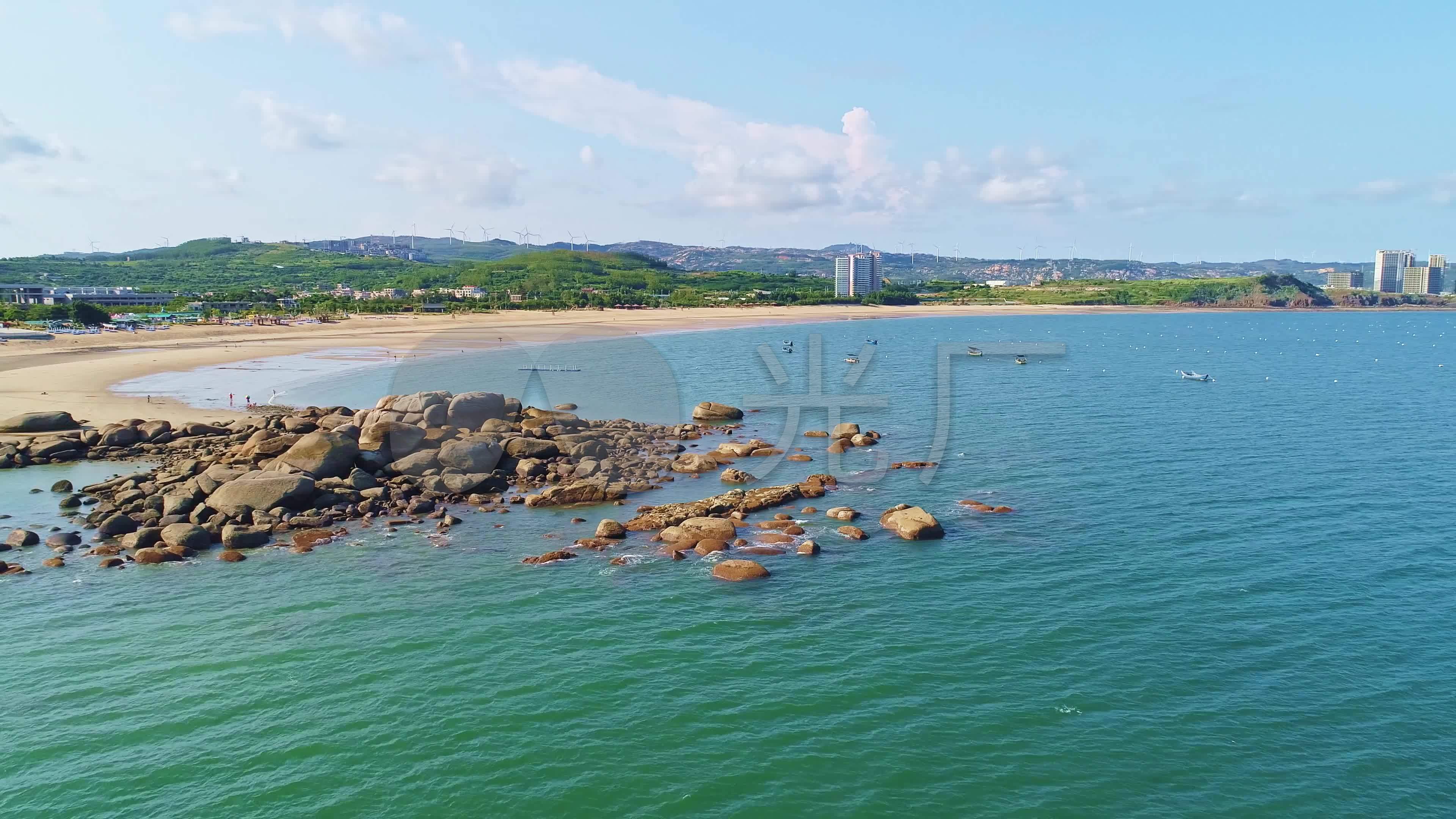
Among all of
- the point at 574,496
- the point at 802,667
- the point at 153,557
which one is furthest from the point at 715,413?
the point at 802,667

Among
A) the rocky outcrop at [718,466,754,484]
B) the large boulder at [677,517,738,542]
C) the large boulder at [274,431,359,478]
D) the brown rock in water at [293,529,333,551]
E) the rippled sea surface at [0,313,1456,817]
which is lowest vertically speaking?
the rippled sea surface at [0,313,1456,817]

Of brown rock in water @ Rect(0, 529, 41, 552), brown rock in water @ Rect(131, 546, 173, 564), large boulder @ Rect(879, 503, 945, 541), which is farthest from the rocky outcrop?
brown rock in water @ Rect(0, 529, 41, 552)

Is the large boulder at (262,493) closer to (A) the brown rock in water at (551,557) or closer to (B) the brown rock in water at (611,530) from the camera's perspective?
(A) the brown rock in water at (551,557)

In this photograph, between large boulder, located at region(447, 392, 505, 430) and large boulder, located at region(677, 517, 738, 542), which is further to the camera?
large boulder, located at region(447, 392, 505, 430)

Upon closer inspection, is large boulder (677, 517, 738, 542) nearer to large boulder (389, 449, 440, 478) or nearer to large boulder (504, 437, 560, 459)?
large boulder (504, 437, 560, 459)

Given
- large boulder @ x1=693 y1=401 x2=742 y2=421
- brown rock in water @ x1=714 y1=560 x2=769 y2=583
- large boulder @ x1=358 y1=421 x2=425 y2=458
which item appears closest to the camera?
brown rock in water @ x1=714 y1=560 x2=769 y2=583

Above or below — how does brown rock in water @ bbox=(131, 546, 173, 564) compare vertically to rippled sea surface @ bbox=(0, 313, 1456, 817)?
above

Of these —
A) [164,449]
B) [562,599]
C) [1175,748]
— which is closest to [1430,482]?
[1175,748]
